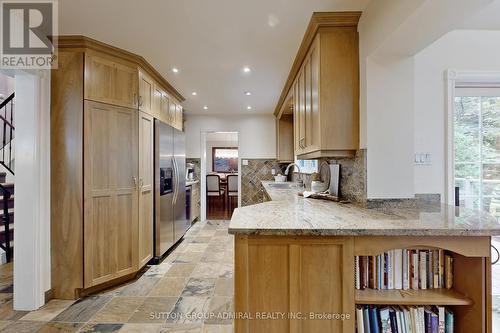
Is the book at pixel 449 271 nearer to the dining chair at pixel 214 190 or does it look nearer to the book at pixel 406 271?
the book at pixel 406 271

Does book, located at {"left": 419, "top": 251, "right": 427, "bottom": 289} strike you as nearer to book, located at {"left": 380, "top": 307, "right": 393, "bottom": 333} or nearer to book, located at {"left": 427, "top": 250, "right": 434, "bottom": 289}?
book, located at {"left": 427, "top": 250, "right": 434, "bottom": 289}

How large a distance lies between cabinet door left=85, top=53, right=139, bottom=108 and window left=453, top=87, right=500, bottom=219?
3256 millimetres

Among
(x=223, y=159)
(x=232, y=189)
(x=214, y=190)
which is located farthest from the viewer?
(x=223, y=159)

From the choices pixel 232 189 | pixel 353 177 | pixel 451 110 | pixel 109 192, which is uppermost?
pixel 451 110

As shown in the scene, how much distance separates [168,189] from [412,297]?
2.95m

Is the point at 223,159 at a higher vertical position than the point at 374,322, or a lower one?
higher

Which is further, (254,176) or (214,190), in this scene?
(214,190)

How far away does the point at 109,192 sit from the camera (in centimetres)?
251

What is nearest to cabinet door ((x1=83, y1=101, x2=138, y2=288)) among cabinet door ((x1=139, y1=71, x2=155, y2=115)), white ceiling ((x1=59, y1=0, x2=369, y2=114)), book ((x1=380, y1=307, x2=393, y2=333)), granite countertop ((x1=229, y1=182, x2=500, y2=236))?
cabinet door ((x1=139, y1=71, x2=155, y2=115))

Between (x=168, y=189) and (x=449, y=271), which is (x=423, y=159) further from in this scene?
(x=168, y=189)

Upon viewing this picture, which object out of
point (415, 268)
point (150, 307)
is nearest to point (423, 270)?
point (415, 268)

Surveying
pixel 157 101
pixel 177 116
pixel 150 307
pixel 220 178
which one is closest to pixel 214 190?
pixel 220 178

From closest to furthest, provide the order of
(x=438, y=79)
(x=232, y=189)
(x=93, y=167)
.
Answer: (x=438, y=79) < (x=93, y=167) < (x=232, y=189)

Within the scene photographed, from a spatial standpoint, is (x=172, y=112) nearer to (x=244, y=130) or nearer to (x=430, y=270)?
(x=244, y=130)
